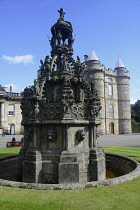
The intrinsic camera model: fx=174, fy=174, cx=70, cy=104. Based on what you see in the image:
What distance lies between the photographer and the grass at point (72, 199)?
4191mm

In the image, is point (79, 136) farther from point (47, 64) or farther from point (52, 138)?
point (47, 64)

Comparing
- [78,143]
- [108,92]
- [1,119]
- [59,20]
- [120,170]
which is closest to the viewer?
[78,143]

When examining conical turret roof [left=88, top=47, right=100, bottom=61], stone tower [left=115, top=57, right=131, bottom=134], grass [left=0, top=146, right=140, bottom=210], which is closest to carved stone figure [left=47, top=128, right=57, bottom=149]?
grass [left=0, top=146, right=140, bottom=210]

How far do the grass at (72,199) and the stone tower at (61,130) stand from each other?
177 centimetres

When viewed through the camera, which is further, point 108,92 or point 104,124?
point 108,92

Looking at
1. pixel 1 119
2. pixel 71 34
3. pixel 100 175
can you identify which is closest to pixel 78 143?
pixel 100 175

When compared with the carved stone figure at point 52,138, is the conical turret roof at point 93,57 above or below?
above

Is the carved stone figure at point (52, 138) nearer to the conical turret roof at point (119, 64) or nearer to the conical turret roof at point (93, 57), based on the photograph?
the conical turret roof at point (93, 57)

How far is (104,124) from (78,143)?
39.0 metres

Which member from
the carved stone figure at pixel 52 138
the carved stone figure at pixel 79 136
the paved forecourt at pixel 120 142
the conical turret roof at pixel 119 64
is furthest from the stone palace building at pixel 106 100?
the carved stone figure at pixel 79 136

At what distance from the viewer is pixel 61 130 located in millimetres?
7086

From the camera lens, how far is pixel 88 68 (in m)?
44.9

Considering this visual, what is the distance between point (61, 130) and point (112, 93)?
43.8 metres

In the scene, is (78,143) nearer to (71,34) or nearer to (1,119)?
(71,34)
